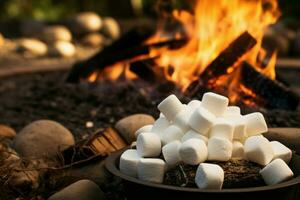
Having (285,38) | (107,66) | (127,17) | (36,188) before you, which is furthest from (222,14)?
(127,17)

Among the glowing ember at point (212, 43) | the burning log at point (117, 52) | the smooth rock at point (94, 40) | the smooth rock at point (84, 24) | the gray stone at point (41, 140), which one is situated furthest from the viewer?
the smooth rock at point (84, 24)

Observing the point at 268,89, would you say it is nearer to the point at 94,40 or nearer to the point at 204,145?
the point at 204,145

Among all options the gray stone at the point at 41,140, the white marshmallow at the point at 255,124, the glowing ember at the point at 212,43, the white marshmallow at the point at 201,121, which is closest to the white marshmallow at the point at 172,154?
the white marshmallow at the point at 201,121

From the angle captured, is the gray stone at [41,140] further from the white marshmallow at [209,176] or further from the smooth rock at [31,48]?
the smooth rock at [31,48]

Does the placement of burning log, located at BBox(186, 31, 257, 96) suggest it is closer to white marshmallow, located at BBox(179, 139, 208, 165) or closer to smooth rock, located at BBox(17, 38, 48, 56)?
white marshmallow, located at BBox(179, 139, 208, 165)

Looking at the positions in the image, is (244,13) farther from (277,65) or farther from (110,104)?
(277,65)

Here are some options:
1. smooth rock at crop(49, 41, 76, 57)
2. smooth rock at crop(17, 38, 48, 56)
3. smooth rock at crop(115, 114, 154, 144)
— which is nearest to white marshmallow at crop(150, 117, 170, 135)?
smooth rock at crop(115, 114, 154, 144)
